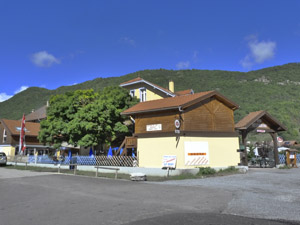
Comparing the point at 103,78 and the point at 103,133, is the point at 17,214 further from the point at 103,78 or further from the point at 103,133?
the point at 103,78

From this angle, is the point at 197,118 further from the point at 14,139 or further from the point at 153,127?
the point at 14,139

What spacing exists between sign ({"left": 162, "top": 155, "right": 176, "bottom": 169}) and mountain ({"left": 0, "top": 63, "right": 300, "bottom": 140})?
43.7m

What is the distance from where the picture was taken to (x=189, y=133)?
19578 millimetres

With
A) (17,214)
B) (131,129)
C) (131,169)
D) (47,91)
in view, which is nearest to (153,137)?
(131,169)

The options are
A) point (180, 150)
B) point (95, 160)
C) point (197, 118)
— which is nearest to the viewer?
point (180, 150)

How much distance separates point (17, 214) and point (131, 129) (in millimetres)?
18523

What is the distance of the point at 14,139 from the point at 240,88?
64611 millimetres

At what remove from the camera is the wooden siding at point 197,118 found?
65.2 feet

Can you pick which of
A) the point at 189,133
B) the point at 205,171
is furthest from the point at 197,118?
the point at 205,171

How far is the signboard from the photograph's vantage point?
19.2 metres

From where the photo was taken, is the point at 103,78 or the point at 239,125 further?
the point at 103,78

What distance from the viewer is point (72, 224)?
634 centimetres

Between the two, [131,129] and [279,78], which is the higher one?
[279,78]

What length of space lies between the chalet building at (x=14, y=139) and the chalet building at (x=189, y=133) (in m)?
28.5
